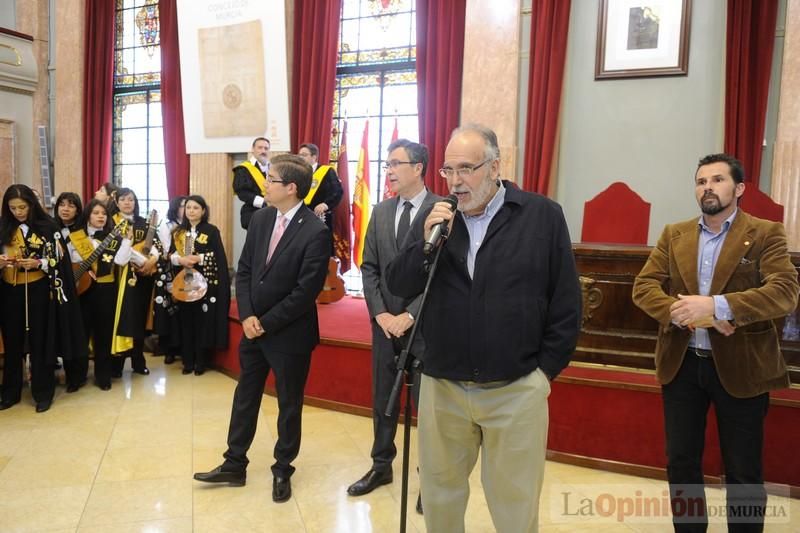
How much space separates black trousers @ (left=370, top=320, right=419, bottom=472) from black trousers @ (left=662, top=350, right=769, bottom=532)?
110cm

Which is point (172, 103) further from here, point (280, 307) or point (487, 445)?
point (487, 445)

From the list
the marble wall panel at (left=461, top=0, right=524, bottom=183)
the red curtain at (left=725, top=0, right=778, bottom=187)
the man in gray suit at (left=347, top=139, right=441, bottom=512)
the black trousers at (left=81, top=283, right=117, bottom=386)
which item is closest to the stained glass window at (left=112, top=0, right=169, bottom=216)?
the black trousers at (left=81, top=283, right=117, bottom=386)

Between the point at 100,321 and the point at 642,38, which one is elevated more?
the point at 642,38

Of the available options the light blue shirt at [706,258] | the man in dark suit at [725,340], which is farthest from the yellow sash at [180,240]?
the light blue shirt at [706,258]

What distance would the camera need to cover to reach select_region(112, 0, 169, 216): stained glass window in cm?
825

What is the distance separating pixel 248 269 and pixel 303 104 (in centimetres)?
409

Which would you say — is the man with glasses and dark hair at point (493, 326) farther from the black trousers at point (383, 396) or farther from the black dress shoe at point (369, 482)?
the black dress shoe at point (369, 482)

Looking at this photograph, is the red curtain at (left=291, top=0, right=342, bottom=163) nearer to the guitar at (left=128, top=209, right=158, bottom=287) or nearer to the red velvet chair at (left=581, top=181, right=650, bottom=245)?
the guitar at (left=128, top=209, right=158, bottom=287)

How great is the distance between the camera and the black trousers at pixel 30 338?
3.98 metres

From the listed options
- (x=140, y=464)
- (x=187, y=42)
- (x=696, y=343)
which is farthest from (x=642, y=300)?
(x=187, y=42)

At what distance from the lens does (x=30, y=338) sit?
404cm

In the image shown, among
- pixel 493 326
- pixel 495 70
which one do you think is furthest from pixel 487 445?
pixel 495 70

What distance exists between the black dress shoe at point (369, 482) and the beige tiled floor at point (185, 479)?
0.04 m

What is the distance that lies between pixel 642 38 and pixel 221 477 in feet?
15.5
